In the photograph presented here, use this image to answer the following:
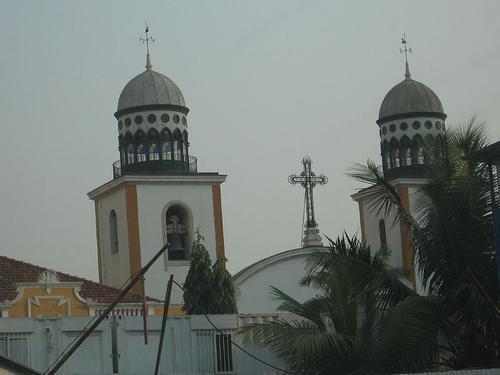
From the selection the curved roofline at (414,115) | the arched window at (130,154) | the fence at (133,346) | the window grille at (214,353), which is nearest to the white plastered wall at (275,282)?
the arched window at (130,154)

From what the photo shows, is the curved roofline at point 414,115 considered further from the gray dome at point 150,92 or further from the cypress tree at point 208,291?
the cypress tree at point 208,291

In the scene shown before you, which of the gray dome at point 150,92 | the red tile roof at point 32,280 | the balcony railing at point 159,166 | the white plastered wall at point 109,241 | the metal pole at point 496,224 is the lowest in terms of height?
the metal pole at point 496,224

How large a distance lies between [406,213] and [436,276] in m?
1.41

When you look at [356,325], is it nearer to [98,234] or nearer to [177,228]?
[177,228]

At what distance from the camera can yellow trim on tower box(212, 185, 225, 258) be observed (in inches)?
2106

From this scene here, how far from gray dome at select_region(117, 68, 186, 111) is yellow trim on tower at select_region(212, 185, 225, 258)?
310 cm

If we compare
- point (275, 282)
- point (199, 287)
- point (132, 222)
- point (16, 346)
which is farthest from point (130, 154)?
point (16, 346)

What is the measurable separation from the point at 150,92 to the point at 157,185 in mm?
3077

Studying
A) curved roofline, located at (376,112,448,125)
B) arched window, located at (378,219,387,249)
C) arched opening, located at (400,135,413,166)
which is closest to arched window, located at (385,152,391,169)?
arched opening, located at (400,135,413,166)

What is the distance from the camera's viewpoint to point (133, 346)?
3181 centimetres

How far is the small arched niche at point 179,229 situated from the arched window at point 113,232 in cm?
215

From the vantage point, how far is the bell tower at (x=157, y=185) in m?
53.2

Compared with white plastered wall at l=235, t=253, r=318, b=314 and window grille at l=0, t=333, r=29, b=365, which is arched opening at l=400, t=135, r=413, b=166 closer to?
white plastered wall at l=235, t=253, r=318, b=314

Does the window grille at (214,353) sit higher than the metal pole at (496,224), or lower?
lower
